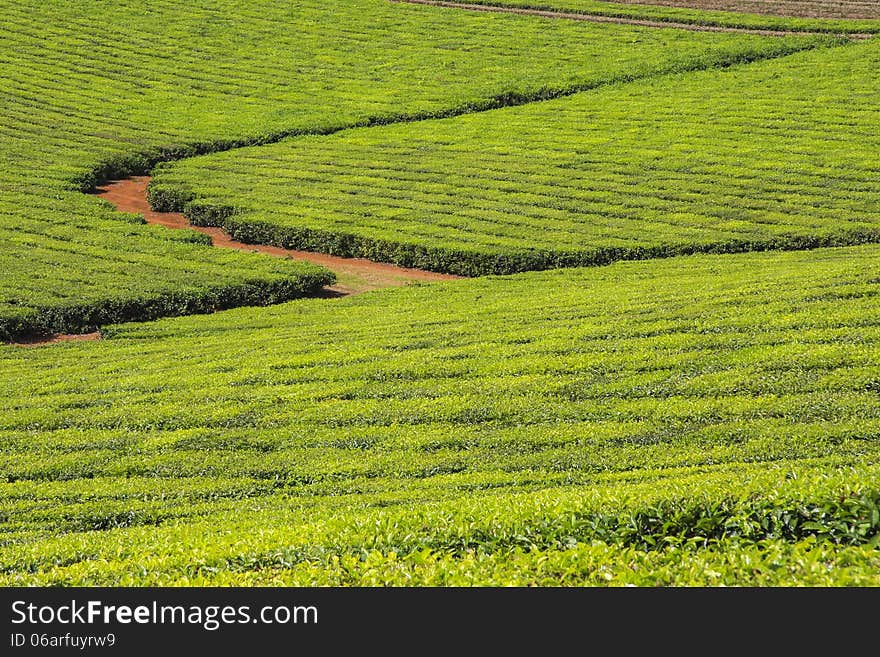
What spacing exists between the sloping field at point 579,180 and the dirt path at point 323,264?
40 cm

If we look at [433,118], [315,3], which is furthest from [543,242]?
[315,3]

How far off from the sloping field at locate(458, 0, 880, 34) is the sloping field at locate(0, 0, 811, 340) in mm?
3646

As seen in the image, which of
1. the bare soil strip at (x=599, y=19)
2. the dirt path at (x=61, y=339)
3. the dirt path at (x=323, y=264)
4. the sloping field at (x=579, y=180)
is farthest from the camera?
the bare soil strip at (x=599, y=19)

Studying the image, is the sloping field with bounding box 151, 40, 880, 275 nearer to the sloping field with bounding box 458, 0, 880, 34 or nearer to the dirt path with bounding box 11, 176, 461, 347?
the dirt path with bounding box 11, 176, 461, 347

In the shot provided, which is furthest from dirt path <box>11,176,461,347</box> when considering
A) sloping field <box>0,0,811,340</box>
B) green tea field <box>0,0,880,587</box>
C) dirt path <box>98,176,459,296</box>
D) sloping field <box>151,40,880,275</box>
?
sloping field <box>0,0,811,340</box>

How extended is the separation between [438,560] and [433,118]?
44.7 m

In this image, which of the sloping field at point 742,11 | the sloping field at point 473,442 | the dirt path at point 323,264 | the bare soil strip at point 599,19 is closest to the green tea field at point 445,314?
the sloping field at point 473,442

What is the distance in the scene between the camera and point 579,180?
39781 mm

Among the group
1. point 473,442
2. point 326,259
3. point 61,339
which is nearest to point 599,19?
point 326,259

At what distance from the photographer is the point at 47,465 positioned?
1658 cm

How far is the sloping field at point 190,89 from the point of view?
29.5 meters

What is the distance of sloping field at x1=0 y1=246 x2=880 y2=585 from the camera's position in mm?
10039

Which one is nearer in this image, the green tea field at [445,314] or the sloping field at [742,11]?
the green tea field at [445,314]

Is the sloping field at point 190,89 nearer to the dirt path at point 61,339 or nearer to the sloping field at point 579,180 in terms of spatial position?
the dirt path at point 61,339
